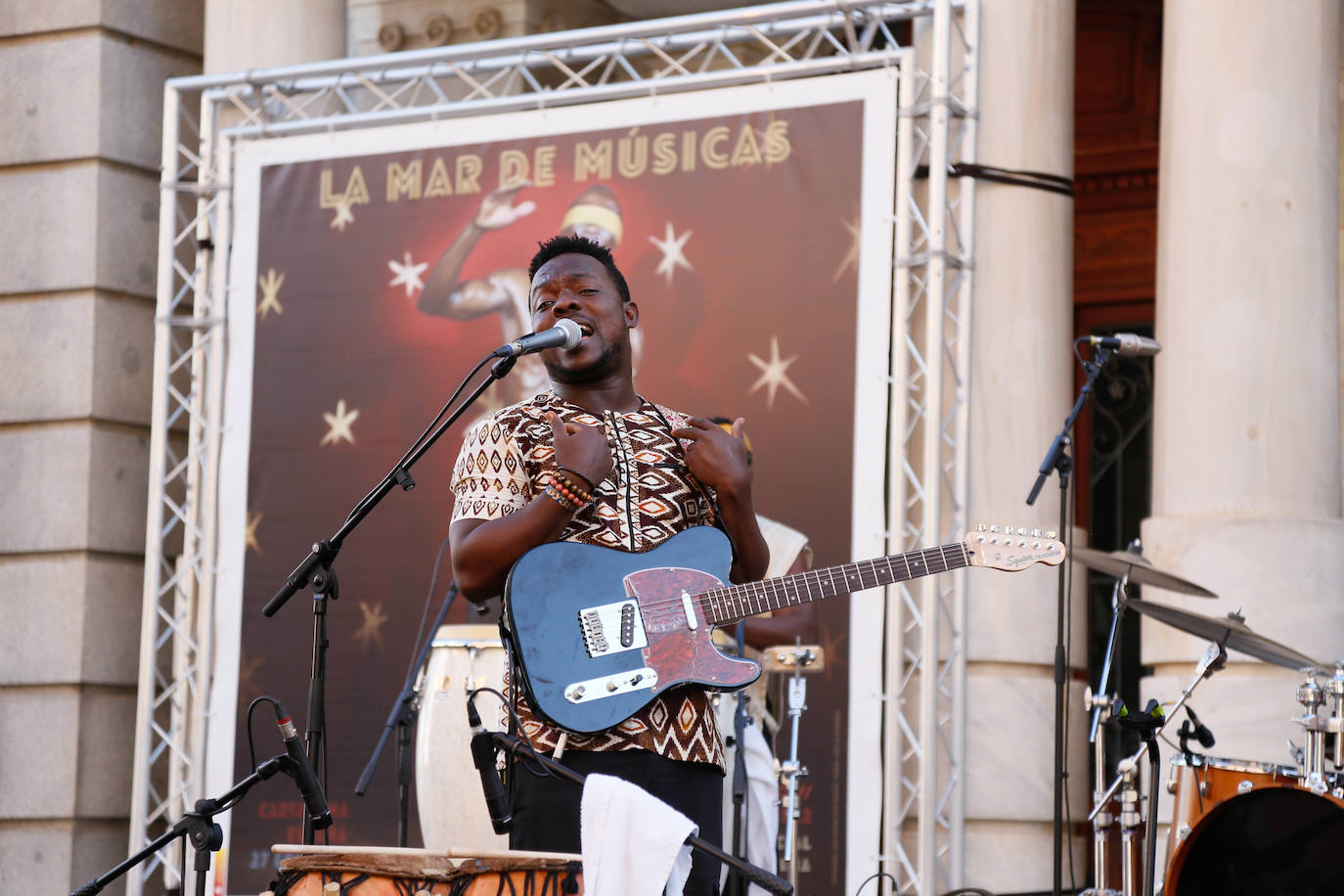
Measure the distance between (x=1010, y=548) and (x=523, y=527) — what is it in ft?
3.37

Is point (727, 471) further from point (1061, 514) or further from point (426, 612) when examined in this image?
point (426, 612)

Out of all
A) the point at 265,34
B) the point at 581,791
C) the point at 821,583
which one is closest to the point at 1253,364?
the point at 821,583

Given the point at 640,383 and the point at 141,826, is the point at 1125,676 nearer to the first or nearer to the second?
the point at 640,383

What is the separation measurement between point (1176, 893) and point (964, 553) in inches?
73.4

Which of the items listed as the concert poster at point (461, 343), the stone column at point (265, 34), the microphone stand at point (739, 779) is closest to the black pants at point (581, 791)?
the microphone stand at point (739, 779)

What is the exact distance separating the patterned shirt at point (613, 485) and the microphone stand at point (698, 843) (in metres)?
0.33

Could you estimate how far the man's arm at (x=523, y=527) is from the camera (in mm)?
3531

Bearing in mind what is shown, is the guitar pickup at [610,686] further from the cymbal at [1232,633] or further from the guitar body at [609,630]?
the cymbal at [1232,633]

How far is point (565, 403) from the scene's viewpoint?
151 inches

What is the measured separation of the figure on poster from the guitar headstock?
333cm

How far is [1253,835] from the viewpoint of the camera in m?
4.90

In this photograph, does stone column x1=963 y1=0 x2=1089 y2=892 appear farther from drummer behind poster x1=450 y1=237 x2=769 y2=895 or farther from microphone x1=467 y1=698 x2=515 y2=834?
microphone x1=467 y1=698 x2=515 y2=834

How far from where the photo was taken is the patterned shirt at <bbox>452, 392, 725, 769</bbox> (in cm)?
361

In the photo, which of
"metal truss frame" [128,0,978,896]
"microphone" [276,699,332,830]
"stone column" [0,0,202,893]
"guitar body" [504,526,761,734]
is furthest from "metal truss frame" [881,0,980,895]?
"stone column" [0,0,202,893]
